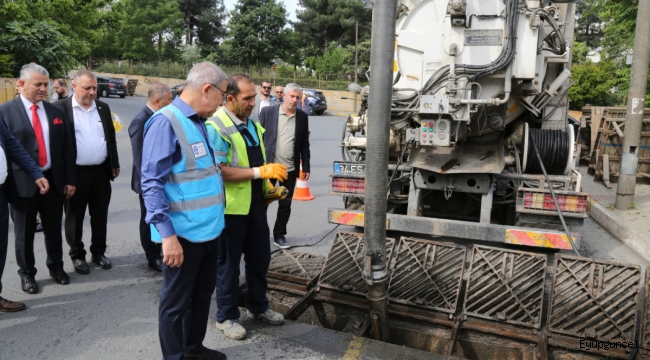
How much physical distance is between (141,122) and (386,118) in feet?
8.73

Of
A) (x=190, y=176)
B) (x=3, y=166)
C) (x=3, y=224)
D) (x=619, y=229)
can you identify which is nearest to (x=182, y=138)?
(x=190, y=176)

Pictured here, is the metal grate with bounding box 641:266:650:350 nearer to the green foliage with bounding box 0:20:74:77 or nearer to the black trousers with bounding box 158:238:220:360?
the black trousers with bounding box 158:238:220:360

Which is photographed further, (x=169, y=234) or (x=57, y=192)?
(x=57, y=192)

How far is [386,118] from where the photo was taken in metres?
3.47

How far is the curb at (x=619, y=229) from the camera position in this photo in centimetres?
632

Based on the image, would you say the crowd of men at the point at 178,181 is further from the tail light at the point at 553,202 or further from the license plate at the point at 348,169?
the tail light at the point at 553,202

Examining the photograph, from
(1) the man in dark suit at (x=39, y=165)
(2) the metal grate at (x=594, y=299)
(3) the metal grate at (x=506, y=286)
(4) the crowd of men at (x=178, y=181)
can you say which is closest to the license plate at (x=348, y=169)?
(4) the crowd of men at (x=178, y=181)

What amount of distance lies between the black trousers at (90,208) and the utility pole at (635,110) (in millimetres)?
7436

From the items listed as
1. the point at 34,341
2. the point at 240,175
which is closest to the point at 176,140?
the point at 240,175

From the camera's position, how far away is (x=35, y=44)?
13203mm

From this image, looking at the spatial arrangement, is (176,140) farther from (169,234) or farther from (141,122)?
(141,122)

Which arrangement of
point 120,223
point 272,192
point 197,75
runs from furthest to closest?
1. point 120,223
2. point 272,192
3. point 197,75

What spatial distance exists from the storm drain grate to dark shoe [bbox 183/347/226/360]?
4.90ft

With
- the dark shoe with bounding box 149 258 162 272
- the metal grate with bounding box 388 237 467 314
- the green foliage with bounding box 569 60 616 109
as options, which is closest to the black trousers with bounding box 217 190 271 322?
the metal grate with bounding box 388 237 467 314
